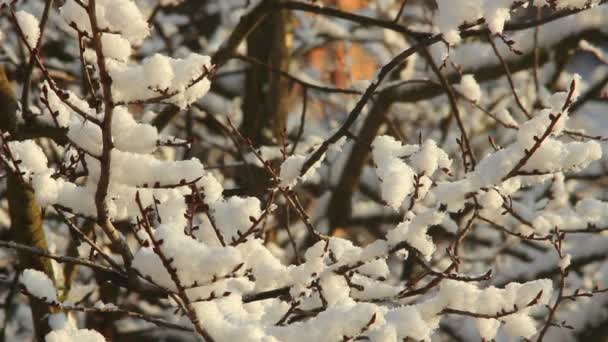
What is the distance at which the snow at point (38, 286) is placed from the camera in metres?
2.02

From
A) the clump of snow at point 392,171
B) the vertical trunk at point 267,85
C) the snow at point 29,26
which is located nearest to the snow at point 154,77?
the snow at point 29,26

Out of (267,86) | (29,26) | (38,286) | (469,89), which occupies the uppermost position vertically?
(267,86)

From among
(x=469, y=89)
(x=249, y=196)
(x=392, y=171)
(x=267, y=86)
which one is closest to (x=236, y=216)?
(x=392, y=171)

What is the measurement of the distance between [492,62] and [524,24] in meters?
1.53

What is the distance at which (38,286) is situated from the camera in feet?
6.75

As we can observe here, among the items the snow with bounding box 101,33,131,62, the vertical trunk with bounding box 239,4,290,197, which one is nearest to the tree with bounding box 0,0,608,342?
the snow with bounding box 101,33,131,62

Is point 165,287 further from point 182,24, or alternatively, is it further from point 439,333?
point 182,24

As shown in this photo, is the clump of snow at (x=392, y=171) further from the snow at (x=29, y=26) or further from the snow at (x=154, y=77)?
the snow at (x=29, y=26)

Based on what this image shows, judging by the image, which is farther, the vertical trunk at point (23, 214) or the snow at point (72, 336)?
the vertical trunk at point (23, 214)

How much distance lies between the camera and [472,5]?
187cm

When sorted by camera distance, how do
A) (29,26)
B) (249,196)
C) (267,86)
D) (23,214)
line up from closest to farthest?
1. (29,26)
2. (249,196)
3. (23,214)
4. (267,86)

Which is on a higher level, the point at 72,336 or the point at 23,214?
the point at 23,214

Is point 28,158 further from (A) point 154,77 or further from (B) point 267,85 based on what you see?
(B) point 267,85

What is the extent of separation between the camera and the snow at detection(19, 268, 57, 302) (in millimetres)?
2021
